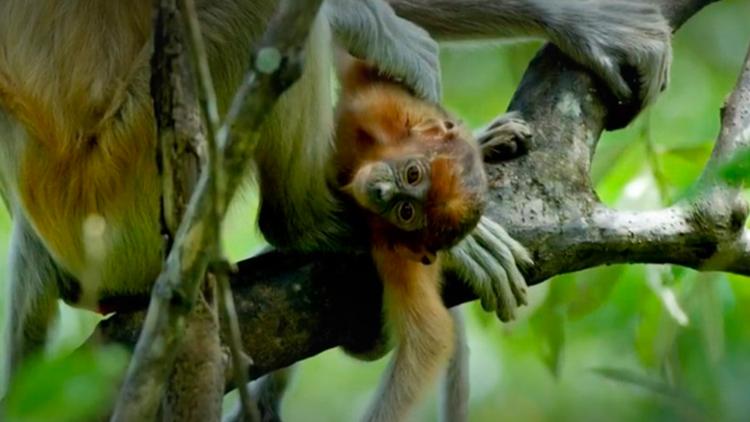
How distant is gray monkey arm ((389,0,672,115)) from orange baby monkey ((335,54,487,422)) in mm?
541

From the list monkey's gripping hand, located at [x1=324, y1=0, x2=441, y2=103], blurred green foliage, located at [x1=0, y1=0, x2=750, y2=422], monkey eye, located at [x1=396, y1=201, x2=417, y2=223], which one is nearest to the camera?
blurred green foliage, located at [x1=0, y1=0, x2=750, y2=422]

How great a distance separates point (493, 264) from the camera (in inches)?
126

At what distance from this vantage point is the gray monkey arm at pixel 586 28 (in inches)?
146

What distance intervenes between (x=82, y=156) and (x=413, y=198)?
789 millimetres

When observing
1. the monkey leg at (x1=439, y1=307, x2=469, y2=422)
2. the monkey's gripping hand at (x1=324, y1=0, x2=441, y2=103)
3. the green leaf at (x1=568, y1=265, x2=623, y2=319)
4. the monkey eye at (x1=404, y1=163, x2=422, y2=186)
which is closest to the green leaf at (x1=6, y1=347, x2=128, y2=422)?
the monkey eye at (x1=404, y1=163, x2=422, y2=186)

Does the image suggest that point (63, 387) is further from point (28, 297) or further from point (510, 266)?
point (28, 297)

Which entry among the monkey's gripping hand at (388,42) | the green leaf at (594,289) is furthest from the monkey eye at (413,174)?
the green leaf at (594,289)

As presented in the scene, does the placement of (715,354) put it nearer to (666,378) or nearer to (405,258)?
(666,378)

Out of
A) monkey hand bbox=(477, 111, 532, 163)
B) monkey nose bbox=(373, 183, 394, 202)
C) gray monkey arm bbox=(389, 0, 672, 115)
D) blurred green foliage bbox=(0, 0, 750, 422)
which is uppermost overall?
gray monkey arm bbox=(389, 0, 672, 115)

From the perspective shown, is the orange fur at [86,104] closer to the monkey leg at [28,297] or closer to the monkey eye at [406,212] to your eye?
the monkey leg at [28,297]

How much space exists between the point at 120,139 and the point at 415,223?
0.72 meters

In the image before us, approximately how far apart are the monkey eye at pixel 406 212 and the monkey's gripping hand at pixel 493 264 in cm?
15

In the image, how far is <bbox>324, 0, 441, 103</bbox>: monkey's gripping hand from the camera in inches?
→ 134

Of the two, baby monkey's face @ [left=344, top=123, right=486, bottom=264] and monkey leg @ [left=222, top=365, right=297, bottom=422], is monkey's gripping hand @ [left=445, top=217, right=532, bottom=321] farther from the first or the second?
monkey leg @ [left=222, top=365, right=297, bottom=422]
